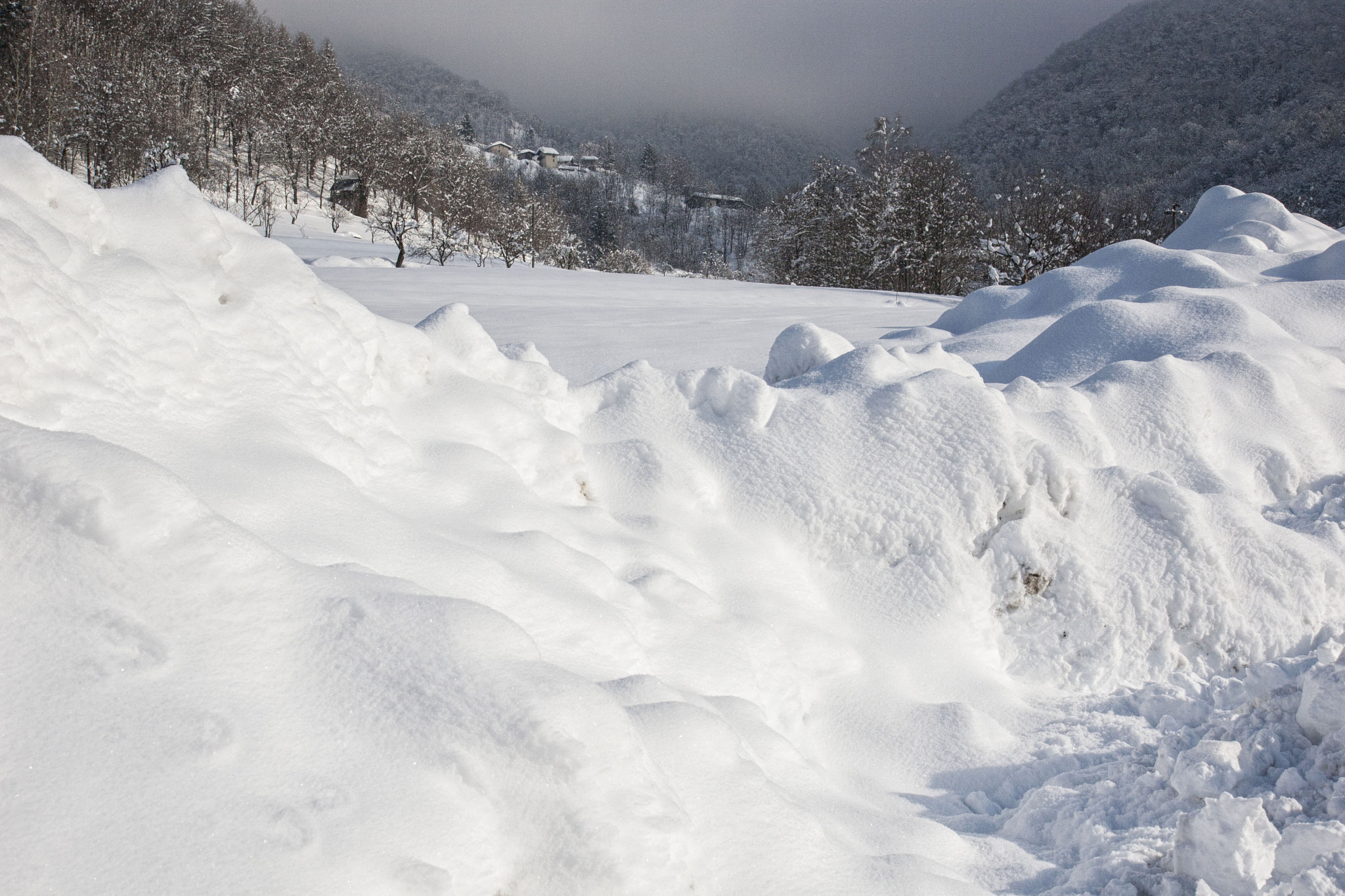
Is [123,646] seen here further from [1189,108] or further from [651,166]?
[1189,108]

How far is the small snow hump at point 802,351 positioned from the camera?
5.24m

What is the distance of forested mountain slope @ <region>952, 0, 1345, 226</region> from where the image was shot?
52969 millimetres

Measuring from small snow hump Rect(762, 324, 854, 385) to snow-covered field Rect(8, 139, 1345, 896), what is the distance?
0.10 ft

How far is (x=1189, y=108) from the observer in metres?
87.4

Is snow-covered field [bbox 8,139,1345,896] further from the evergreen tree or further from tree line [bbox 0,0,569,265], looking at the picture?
the evergreen tree

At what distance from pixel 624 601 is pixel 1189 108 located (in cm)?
11095

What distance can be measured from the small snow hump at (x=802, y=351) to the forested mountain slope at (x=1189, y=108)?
162ft

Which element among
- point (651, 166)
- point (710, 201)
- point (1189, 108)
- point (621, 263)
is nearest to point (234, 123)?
point (621, 263)

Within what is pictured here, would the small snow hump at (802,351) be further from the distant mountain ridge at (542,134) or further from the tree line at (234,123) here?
the distant mountain ridge at (542,134)

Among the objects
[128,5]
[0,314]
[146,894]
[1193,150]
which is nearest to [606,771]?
[146,894]

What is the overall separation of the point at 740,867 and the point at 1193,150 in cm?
9347

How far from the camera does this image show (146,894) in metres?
1.15

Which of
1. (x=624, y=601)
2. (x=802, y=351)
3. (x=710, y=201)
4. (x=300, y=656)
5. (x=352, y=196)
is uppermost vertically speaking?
(x=710, y=201)

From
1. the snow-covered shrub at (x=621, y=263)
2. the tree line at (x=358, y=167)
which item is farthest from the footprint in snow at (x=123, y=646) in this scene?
the snow-covered shrub at (x=621, y=263)
